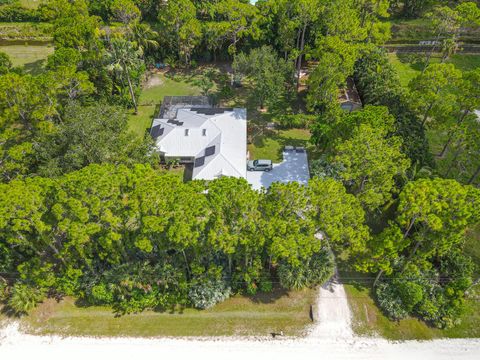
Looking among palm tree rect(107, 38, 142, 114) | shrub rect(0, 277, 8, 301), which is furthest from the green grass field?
palm tree rect(107, 38, 142, 114)

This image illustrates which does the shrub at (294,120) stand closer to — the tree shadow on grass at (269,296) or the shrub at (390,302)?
the tree shadow on grass at (269,296)

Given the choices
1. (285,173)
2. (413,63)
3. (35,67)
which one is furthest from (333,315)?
(35,67)

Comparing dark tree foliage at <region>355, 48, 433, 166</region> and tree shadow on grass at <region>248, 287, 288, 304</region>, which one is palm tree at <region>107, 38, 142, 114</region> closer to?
→ dark tree foliage at <region>355, 48, 433, 166</region>

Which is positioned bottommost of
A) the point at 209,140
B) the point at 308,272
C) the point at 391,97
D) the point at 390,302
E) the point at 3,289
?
the point at 3,289

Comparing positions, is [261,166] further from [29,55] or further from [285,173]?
→ [29,55]

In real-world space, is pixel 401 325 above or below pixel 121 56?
below

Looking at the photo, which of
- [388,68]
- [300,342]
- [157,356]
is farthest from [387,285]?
[388,68]

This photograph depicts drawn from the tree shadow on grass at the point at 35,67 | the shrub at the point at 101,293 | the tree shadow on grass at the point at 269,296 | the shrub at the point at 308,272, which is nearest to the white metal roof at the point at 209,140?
the shrub at the point at 308,272
